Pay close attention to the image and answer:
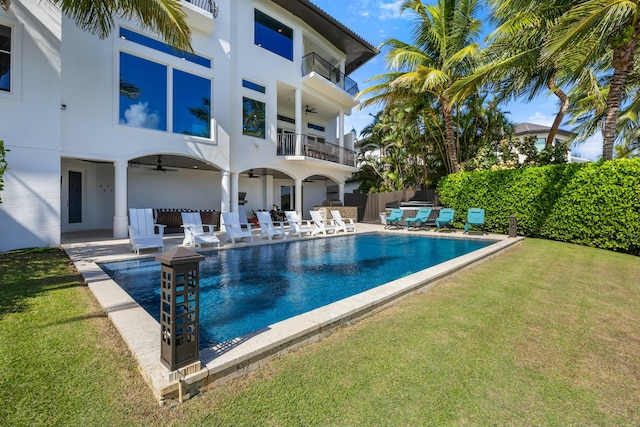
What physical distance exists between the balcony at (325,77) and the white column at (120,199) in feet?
34.3

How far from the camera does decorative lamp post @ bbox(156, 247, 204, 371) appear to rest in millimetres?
2449

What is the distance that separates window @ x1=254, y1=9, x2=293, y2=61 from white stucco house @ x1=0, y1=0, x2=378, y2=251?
0.07m

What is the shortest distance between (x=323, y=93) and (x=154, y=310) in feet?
54.3

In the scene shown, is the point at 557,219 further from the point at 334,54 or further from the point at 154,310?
the point at 334,54

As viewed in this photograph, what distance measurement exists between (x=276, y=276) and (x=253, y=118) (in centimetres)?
1052

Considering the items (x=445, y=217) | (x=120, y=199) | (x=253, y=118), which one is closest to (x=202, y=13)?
(x=253, y=118)

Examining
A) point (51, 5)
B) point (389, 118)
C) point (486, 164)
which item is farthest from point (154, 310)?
point (389, 118)

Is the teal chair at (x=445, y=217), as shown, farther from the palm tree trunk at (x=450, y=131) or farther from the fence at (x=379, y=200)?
the fence at (x=379, y=200)

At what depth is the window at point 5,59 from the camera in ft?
26.5

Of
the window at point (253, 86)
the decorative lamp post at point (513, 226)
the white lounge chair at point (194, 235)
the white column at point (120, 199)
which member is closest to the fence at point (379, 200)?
the decorative lamp post at point (513, 226)

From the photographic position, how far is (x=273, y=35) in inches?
624

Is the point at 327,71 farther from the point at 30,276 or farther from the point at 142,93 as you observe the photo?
the point at 30,276

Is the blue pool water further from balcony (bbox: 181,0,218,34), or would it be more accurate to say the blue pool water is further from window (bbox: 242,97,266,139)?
balcony (bbox: 181,0,218,34)

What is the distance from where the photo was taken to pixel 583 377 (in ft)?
8.89
